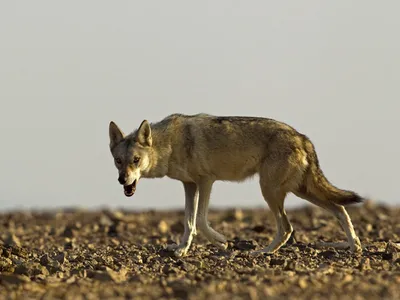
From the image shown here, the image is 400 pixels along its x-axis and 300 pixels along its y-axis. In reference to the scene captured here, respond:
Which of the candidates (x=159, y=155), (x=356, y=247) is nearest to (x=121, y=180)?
(x=159, y=155)

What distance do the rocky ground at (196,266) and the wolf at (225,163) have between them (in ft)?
1.53

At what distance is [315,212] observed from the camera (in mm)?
23875

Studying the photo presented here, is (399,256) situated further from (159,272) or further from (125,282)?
(125,282)

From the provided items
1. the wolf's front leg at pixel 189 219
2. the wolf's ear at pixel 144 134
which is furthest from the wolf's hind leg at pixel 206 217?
the wolf's ear at pixel 144 134

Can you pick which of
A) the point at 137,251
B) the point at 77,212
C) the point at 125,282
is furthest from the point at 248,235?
the point at 77,212

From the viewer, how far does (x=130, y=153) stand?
13055 millimetres

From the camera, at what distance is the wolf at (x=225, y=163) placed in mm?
12711

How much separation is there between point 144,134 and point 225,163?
1306 millimetres

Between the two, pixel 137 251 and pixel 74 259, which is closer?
pixel 74 259

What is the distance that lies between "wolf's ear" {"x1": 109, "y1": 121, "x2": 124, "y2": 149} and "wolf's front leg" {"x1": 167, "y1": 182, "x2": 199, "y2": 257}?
1.22m

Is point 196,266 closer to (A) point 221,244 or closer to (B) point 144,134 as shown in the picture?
(A) point 221,244

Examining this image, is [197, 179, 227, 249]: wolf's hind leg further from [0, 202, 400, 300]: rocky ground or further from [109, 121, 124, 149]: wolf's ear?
[109, 121, 124, 149]: wolf's ear

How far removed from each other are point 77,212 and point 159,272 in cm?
1658

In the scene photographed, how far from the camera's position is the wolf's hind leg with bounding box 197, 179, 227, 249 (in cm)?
1288
